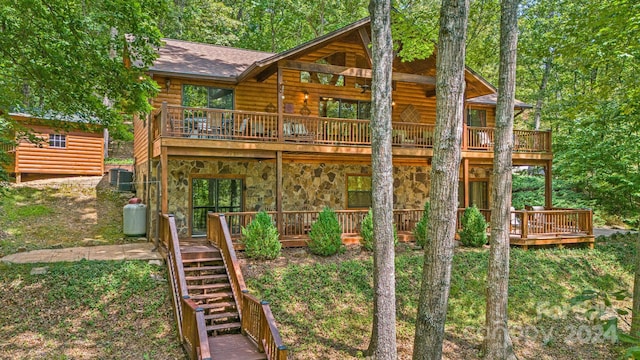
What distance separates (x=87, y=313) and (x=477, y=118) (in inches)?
611

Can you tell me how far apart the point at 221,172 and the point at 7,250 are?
235 inches

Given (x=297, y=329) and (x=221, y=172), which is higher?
(x=221, y=172)

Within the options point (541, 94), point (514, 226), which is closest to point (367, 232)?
point (514, 226)

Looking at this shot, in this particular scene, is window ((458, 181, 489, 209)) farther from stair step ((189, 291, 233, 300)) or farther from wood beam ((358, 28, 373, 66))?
stair step ((189, 291, 233, 300))

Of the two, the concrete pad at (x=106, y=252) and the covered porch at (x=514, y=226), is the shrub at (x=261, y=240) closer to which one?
Answer: the covered porch at (x=514, y=226)

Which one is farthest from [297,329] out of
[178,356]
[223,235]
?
[223,235]

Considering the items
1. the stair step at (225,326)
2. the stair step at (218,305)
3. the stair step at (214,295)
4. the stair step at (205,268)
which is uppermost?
the stair step at (205,268)

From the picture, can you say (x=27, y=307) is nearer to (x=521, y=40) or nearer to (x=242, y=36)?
(x=242, y=36)

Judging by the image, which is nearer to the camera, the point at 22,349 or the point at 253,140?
the point at 22,349

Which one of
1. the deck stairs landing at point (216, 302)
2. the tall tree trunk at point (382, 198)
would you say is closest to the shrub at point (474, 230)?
the tall tree trunk at point (382, 198)

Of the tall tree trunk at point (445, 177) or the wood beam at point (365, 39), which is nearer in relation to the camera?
the tall tree trunk at point (445, 177)

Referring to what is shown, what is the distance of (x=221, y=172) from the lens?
13.1m

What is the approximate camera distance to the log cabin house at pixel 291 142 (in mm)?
11438

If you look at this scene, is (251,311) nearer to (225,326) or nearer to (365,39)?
(225,326)
